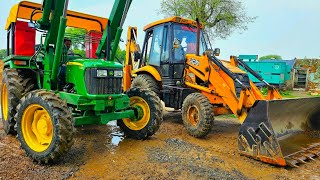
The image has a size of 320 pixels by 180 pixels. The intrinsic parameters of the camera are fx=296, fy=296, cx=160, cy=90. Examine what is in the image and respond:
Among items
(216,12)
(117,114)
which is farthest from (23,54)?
(216,12)

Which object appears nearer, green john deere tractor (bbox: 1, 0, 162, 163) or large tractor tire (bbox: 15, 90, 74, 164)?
large tractor tire (bbox: 15, 90, 74, 164)

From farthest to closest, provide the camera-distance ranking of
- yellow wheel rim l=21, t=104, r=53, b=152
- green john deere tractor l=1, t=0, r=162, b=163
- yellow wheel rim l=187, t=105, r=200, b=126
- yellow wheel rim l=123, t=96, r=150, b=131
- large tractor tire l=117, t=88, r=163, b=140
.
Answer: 1. yellow wheel rim l=187, t=105, r=200, b=126
2. yellow wheel rim l=123, t=96, r=150, b=131
3. large tractor tire l=117, t=88, r=163, b=140
4. yellow wheel rim l=21, t=104, r=53, b=152
5. green john deere tractor l=1, t=0, r=162, b=163

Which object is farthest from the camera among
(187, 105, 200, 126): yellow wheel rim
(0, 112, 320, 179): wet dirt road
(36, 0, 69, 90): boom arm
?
(187, 105, 200, 126): yellow wheel rim

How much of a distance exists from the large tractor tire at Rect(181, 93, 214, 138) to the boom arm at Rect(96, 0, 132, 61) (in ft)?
6.22

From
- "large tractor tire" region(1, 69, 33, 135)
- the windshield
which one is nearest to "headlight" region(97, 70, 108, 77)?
"large tractor tire" region(1, 69, 33, 135)

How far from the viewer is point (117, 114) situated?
5.05m

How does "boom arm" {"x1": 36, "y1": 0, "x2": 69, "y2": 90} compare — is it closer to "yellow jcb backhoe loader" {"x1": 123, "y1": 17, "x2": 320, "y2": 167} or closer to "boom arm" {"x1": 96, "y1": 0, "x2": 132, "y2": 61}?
"boom arm" {"x1": 96, "y1": 0, "x2": 132, "y2": 61}

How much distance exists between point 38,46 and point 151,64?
3.29 meters

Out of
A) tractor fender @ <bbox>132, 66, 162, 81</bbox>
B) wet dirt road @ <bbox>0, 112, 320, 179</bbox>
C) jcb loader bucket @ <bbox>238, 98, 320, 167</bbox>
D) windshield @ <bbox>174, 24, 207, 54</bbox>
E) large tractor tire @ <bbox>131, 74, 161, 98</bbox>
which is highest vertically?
windshield @ <bbox>174, 24, 207, 54</bbox>

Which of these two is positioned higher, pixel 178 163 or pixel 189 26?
pixel 189 26

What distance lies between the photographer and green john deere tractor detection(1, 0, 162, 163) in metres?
4.24

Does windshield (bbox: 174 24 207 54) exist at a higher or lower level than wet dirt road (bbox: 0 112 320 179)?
higher

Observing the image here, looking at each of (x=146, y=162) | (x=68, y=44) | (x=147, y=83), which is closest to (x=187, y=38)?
(x=147, y=83)

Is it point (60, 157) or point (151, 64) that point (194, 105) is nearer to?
point (151, 64)
